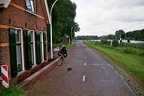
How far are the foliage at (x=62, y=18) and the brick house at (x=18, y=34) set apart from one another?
1681 centimetres

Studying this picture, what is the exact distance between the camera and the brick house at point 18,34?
9792 mm

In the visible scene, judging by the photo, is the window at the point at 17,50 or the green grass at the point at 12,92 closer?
the green grass at the point at 12,92

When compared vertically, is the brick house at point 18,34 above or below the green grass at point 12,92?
above

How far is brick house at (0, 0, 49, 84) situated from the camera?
32.1ft

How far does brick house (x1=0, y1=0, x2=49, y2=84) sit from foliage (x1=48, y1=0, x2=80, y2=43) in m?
16.8

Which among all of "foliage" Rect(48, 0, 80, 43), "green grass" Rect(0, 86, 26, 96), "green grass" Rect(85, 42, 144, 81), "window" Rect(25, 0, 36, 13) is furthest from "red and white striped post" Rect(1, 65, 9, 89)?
"foliage" Rect(48, 0, 80, 43)

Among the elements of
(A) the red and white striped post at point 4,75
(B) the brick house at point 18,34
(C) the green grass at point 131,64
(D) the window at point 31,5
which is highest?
(D) the window at point 31,5

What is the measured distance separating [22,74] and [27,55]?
161 centimetres

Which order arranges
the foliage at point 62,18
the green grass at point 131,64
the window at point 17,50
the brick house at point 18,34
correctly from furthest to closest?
the foliage at point 62,18 < the green grass at point 131,64 < the window at point 17,50 < the brick house at point 18,34

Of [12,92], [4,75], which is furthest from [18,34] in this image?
[12,92]

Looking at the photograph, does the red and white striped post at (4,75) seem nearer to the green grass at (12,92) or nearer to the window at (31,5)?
the green grass at (12,92)

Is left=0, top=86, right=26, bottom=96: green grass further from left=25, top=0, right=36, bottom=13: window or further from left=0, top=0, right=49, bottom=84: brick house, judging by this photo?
left=25, top=0, right=36, bottom=13: window

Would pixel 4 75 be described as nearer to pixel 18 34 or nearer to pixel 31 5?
pixel 18 34

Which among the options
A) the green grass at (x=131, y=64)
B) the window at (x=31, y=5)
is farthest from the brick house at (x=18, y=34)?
the green grass at (x=131, y=64)
